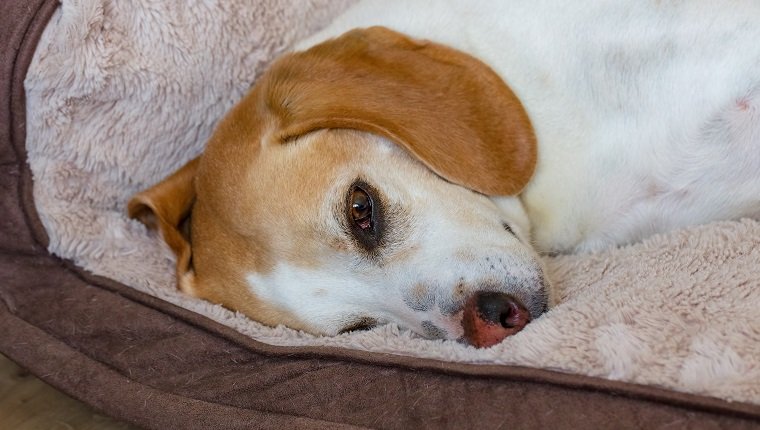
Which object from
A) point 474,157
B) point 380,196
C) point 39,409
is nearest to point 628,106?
point 474,157

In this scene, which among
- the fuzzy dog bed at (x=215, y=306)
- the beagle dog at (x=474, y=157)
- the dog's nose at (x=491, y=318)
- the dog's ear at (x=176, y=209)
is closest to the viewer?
the fuzzy dog bed at (x=215, y=306)

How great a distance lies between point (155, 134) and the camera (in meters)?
2.10

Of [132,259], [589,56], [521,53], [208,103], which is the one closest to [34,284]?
[132,259]

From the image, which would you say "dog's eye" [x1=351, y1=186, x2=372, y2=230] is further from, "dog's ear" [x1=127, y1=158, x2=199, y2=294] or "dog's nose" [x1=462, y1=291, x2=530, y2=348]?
"dog's ear" [x1=127, y1=158, x2=199, y2=294]

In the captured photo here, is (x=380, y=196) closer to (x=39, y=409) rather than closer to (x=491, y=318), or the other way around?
(x=491, y=318)

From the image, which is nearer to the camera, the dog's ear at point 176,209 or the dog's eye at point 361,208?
the dog's eye at point 361,208

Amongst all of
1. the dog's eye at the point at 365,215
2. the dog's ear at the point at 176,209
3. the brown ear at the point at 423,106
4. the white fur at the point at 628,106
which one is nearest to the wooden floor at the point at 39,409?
the dog's ear at the point at 176,209

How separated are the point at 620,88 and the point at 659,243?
334mm

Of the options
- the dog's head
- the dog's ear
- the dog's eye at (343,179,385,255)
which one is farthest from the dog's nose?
the dog's ear

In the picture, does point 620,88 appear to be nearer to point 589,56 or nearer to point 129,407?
point 589,56

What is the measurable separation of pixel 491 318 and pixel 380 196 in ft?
1.07

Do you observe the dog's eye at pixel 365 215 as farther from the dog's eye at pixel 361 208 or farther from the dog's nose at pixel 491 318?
the dog's nose at pixel 491 318

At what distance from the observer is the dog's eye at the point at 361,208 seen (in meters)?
1.61

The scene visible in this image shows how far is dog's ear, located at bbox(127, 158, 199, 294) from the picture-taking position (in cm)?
193
